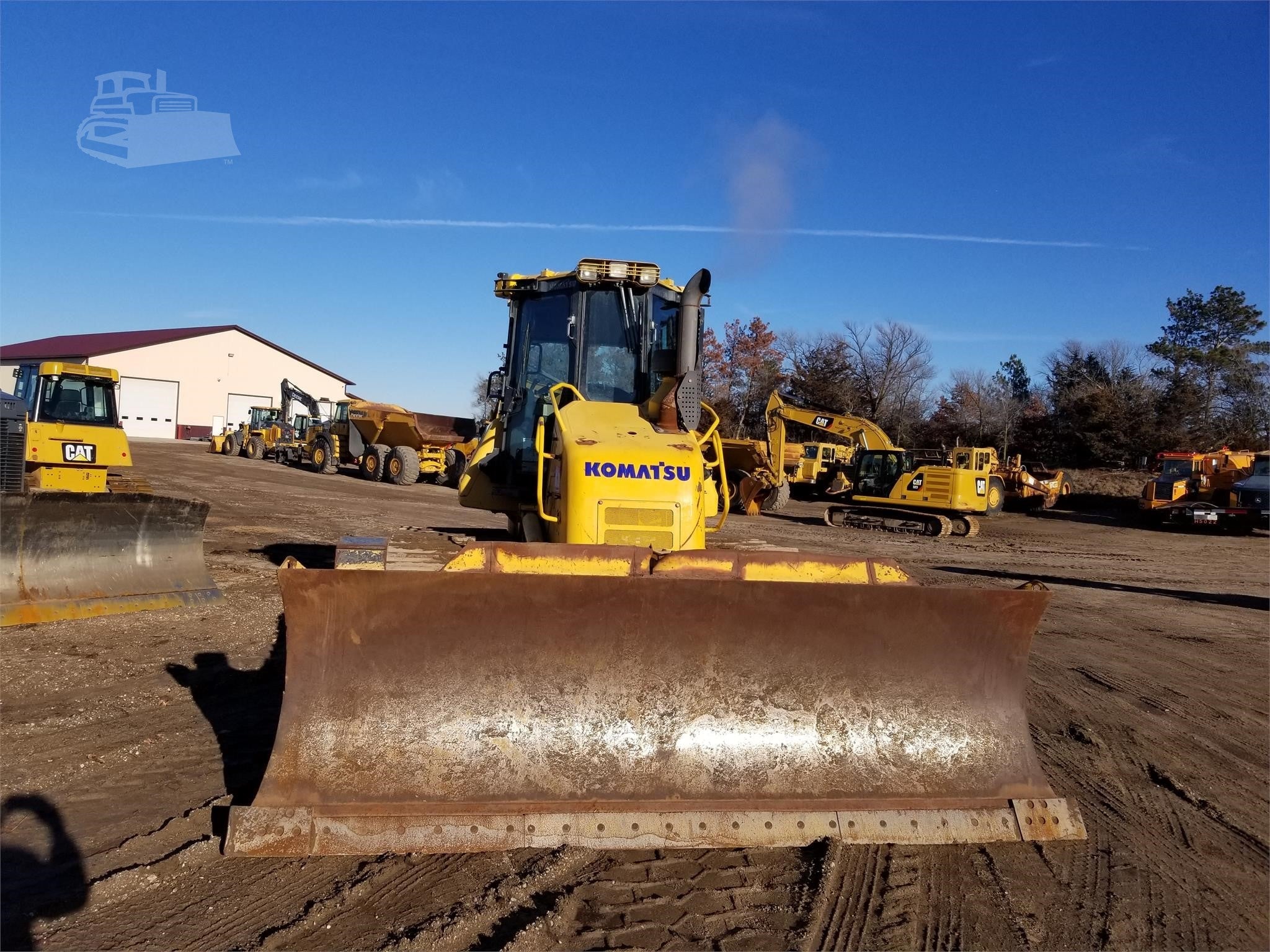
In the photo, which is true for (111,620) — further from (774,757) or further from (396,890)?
(774,757)

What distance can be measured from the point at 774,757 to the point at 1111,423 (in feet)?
111

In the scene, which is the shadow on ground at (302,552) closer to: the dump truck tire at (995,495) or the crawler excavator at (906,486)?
the crawler excavator at (906,486)

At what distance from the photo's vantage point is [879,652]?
12.5ft

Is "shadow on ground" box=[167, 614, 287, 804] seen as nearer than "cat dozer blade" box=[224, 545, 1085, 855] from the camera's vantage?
No

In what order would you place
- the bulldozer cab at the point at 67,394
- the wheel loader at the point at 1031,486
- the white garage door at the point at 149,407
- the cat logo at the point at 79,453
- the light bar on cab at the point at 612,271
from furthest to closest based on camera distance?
the white garage door at the point at 149,407
the wheel loader at the point at 1031,486
the bulldozer cab at the point at 67,394
the cat logo at the point at 79,453
the light bar on cab at the point at 612,271

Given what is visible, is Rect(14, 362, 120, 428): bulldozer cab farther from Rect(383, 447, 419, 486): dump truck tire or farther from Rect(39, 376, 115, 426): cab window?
Rect(383, 447, 419, 486): dump truck tire

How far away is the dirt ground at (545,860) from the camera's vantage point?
9.18 ft

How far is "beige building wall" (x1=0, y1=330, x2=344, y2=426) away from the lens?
46.6 m

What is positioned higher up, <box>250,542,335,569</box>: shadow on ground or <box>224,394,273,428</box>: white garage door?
<box>224,394,273,428</box>: white garage door

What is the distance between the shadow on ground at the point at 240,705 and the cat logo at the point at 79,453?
584cm

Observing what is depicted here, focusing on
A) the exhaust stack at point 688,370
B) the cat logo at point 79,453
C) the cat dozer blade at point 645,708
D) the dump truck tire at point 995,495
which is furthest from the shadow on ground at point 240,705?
the dump truck tire at point 995,495

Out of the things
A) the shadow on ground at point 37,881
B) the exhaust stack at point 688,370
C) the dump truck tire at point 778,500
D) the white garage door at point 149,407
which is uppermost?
the white garage door at point 149,407

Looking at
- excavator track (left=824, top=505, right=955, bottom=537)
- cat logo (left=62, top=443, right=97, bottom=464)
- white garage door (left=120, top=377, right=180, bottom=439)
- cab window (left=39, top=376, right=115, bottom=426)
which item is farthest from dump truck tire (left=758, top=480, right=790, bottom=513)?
white garage door (left=120, top=377, right=180, bottom=439)

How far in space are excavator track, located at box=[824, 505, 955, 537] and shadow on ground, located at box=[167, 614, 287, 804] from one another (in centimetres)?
1533
